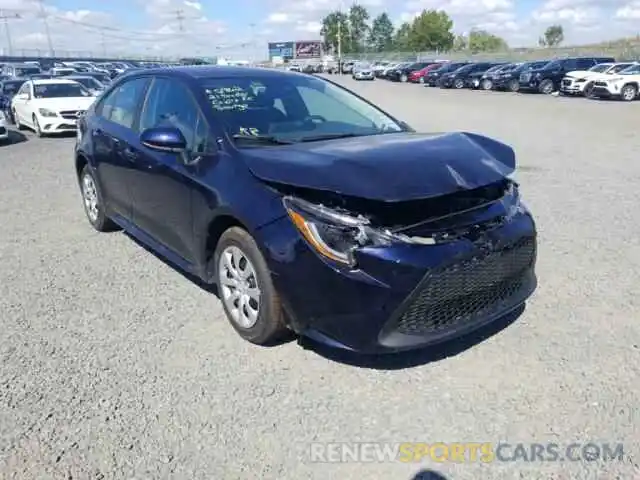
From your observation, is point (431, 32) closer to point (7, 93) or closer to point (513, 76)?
point (513, 76)

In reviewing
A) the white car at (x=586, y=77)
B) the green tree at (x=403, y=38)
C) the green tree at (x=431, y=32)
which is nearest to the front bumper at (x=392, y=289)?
the white car at (x=586, y=77)

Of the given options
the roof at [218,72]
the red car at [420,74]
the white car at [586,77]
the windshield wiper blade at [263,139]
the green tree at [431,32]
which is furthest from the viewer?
the green tree at [431,32]

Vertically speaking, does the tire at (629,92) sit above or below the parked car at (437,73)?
above

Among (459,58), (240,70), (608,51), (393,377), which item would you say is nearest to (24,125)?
(240,70)

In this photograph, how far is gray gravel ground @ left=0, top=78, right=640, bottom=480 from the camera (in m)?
2.61

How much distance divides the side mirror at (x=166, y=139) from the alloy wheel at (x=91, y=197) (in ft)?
7.58

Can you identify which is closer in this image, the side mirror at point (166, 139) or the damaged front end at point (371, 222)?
the damaged front end at point (371, 222)

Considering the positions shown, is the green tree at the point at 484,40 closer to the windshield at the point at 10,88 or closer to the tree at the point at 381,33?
the tree at the point at 381,33

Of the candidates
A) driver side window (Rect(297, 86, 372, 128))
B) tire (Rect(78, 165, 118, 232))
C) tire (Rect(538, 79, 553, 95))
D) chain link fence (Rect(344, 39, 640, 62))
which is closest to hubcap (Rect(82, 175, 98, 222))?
tire (Rect(78, 165, 118, 232))

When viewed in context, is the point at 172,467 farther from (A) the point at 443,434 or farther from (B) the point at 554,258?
(B) the point at 554,258

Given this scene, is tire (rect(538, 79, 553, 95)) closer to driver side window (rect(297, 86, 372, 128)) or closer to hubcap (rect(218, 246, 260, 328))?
driver side window (rect(297, 86, 372, 128))

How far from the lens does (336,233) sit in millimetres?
2949

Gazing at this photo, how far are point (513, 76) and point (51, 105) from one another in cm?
2605

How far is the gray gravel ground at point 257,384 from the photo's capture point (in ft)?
8.57
